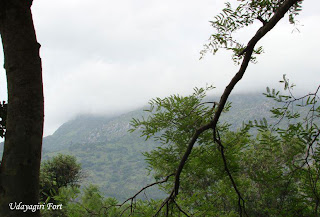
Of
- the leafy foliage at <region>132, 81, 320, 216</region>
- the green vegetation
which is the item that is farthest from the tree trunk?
the leafy foliage at <region>132, 81, 320, 216</region>

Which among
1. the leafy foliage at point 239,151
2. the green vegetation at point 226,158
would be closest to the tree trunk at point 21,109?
the green vegetation at point 226,158

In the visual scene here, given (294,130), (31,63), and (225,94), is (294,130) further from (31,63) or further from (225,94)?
(31,63)

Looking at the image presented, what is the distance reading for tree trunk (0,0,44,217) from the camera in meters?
1.53

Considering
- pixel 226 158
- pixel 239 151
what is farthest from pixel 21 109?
pixel 239 151

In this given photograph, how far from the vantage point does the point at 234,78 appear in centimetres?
243

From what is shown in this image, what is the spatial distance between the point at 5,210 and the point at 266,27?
7.07 ft

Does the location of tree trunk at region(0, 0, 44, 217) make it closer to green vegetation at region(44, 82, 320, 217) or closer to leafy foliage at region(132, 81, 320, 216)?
green vegetation at region(44, 82, 320, 217)

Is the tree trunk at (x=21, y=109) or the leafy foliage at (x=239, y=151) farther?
the leafy foliage at (x=239, y=151)

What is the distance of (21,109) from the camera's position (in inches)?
63.7

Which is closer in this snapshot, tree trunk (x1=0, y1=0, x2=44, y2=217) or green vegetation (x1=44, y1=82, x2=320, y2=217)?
tree trunk (x1=0, y1=0, x2=44, y2=217)

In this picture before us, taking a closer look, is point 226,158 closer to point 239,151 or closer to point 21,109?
point 239,151

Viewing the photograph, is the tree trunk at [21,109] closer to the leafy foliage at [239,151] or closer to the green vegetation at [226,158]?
the green vegetation at [226,158]

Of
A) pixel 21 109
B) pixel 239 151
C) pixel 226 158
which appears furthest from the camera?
pixel 239 151

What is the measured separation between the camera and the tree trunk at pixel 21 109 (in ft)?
5.01
